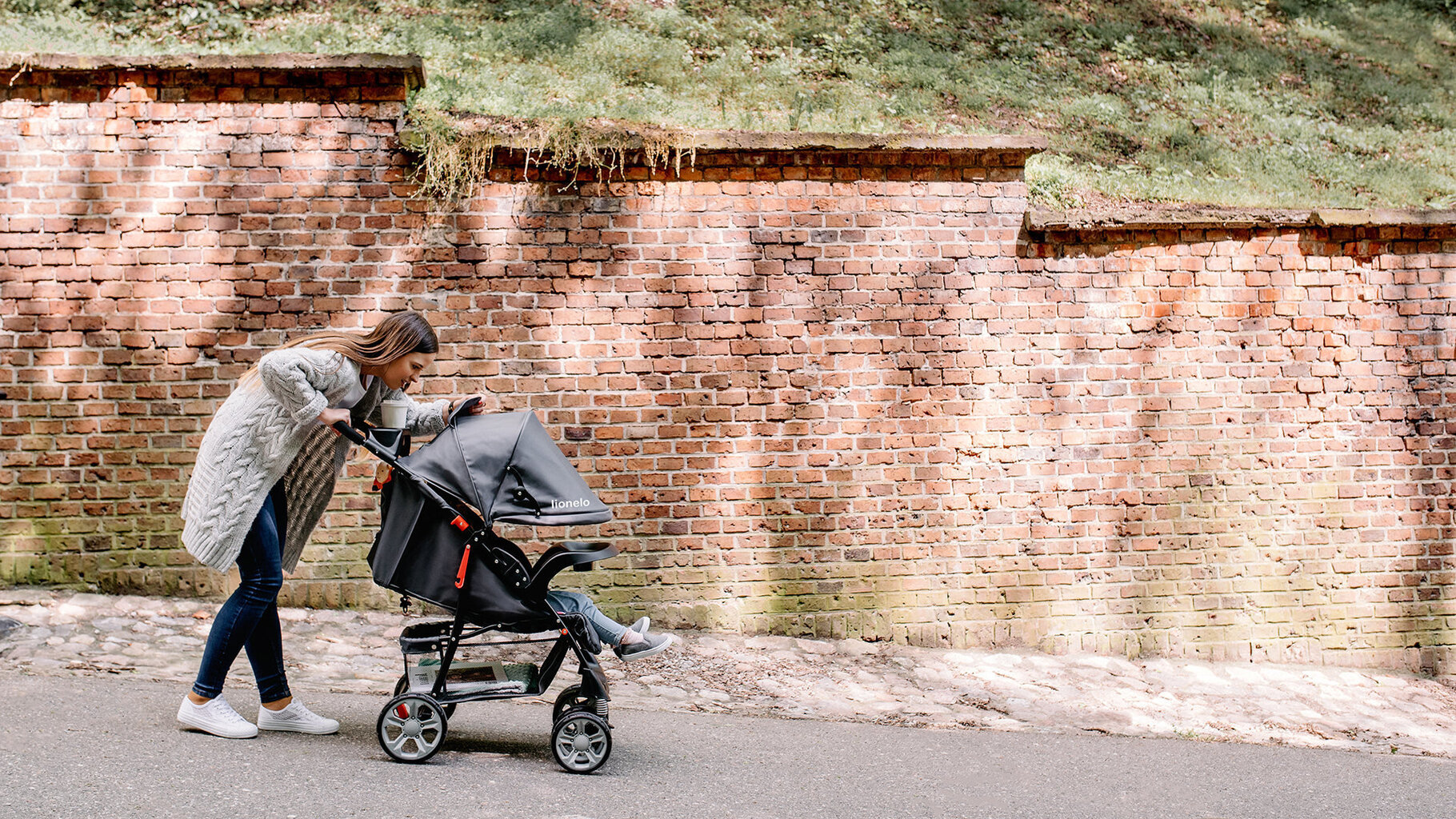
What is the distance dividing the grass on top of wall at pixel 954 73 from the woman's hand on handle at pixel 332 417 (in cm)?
353

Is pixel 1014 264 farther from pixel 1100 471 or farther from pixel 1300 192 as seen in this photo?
pixel 1300 192

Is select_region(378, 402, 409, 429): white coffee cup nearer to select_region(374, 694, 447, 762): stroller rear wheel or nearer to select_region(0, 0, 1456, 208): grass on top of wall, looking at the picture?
select_region(374, 694, 447, 762): stroller rear wheel

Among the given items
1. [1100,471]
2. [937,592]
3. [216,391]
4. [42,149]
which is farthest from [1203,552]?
[42,149]

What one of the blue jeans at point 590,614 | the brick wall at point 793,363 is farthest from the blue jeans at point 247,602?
the brick wall at point 793,363

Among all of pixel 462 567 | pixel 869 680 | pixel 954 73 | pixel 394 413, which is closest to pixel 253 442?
pixel 394 413

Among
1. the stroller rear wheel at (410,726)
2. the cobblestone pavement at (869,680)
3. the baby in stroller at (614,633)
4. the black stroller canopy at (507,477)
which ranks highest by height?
the black stroller canopy at (507,477)

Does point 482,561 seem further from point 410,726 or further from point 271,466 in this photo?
point 271,466

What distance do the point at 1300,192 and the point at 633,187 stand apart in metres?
5.65

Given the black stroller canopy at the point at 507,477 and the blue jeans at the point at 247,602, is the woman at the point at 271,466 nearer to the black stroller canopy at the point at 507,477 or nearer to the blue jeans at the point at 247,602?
the blue jeans at the point at 247,602

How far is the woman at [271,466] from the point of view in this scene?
362 cm

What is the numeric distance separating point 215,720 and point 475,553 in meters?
1.21

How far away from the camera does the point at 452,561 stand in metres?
3.60

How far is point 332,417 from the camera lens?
11.7 feet

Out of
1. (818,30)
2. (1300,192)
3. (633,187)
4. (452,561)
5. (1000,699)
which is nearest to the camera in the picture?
(452,561)
